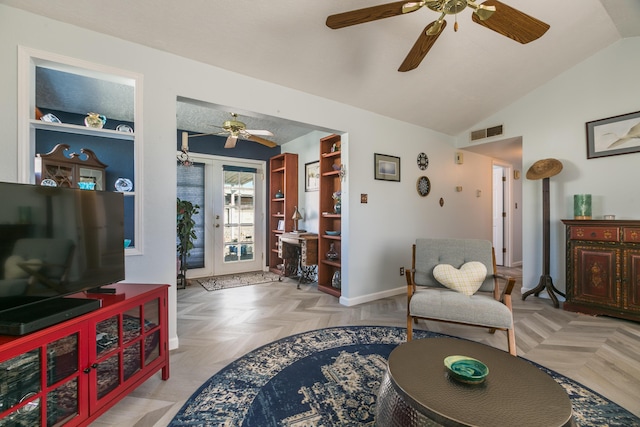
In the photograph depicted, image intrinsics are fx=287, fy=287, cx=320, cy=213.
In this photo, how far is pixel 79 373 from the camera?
1.34 m

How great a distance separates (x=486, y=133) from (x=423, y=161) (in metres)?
1.08

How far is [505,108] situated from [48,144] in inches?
242

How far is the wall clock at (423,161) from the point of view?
14.1 ft

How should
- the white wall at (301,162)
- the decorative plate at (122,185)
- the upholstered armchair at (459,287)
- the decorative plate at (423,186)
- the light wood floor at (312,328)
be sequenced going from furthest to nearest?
the decorative plate at (423,186), the decorative plate at (122,185), the upholstered armchair at (459,287), the white wall at (301,162), the light wood floor at (312,328)

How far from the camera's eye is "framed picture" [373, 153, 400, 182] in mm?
3792

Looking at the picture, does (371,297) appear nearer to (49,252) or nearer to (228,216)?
(228,216)

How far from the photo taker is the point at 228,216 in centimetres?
534

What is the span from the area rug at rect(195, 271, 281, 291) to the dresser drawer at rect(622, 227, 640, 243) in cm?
441

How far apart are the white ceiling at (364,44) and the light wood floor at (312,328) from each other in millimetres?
2135

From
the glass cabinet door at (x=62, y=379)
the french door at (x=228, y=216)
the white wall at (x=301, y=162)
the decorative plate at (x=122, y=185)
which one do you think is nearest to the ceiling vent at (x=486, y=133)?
the white wall at (x=301, y=162)

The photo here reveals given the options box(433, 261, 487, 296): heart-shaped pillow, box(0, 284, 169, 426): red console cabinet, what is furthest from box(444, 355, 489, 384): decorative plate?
box(0, 284, 169, 426): red console cabinet

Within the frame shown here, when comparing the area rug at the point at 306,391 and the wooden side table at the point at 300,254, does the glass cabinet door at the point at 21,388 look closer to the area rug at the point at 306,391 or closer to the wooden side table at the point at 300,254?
the area rug at the point at 306,391

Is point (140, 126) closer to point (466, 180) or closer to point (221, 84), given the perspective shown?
point (221, 84)

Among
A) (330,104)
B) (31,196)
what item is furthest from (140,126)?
(330,104)
